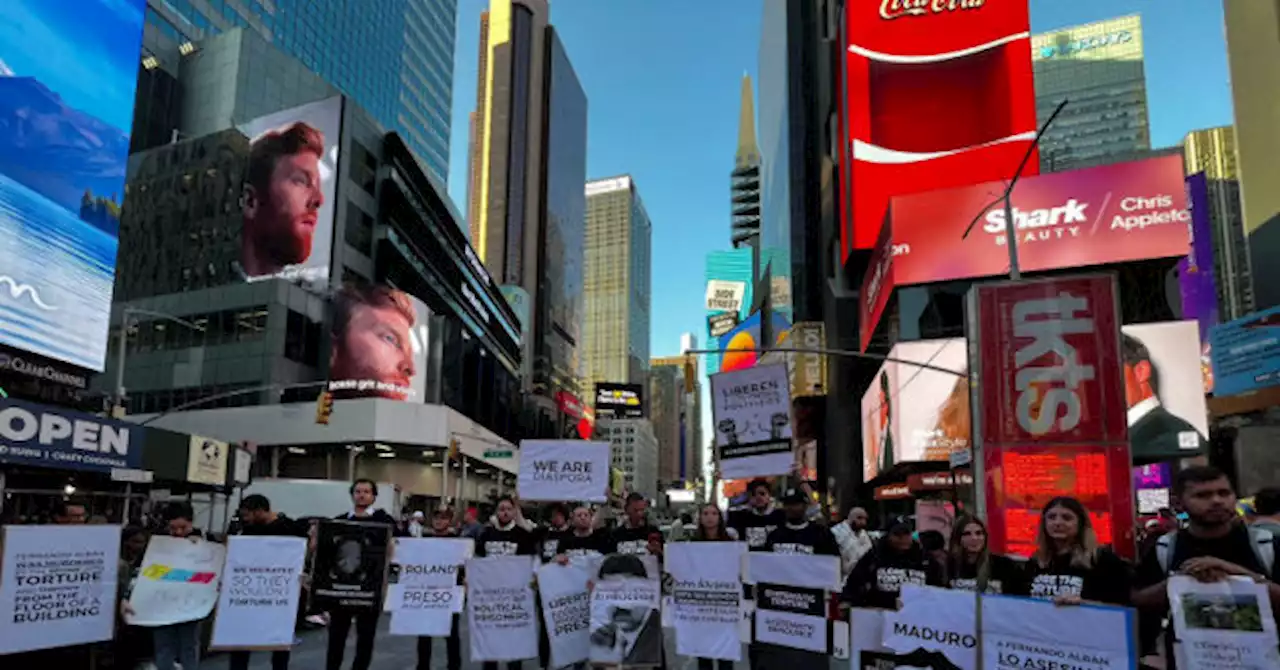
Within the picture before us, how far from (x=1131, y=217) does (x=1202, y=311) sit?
3621cm

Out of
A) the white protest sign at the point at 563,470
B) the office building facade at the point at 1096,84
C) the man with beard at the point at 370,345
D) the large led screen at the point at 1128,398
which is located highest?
the office building facade at the point at 1096,84

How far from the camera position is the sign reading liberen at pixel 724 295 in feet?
570

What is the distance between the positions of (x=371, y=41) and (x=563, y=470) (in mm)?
102043

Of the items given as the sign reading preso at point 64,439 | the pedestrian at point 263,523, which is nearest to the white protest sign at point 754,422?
the pedestrian at point 263,523

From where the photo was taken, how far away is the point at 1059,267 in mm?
33656

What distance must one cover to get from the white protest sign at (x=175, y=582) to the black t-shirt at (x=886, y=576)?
616cm

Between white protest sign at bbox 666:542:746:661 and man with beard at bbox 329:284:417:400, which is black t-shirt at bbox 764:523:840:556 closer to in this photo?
white protest sign at bbox 666:542:746:661

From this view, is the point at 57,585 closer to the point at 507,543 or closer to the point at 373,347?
the point at 507,543

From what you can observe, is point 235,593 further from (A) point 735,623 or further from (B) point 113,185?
(B) point 113,185

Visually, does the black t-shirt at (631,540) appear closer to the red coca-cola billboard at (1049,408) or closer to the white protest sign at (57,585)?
the red coca-cola billboard at (1049,408)

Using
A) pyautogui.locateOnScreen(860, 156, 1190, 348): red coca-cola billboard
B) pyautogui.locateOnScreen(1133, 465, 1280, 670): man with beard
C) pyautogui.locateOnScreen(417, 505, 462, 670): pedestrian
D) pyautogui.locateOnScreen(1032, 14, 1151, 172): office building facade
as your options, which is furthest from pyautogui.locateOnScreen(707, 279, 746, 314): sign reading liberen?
pyautogui.locateOnScreen(1133, 465, 1280, 670): man with beard

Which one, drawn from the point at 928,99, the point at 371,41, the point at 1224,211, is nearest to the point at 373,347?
Result: the point at 928,99

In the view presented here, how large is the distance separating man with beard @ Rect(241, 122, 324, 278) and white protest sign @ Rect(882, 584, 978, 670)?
61781 mm

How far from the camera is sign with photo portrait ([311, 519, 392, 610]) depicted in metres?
9.12
